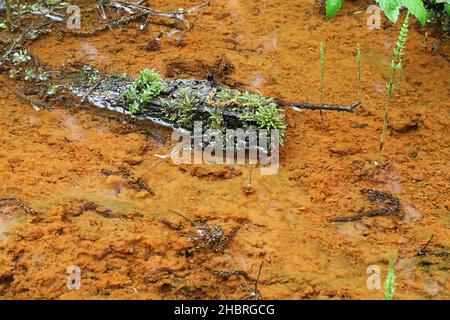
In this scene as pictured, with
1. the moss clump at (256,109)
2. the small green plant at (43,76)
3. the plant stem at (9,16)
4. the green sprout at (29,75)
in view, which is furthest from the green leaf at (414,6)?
the plant stem at (9,16)

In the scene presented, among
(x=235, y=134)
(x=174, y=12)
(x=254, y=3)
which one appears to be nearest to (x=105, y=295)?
(x=235, y=134)

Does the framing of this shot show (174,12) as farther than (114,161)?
Yes

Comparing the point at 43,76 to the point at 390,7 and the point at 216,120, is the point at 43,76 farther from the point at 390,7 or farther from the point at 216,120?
the point at 390,7

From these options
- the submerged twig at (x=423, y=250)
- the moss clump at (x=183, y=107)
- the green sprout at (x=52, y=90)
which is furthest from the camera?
the green sprout at (x=52, y=90)

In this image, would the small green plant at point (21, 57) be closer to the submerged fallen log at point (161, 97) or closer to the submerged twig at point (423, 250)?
the submerged fallen log at point (161, 97)

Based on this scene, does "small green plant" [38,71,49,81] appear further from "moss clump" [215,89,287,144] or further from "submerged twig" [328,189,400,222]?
"submerged twig" [328,189,400,222]
